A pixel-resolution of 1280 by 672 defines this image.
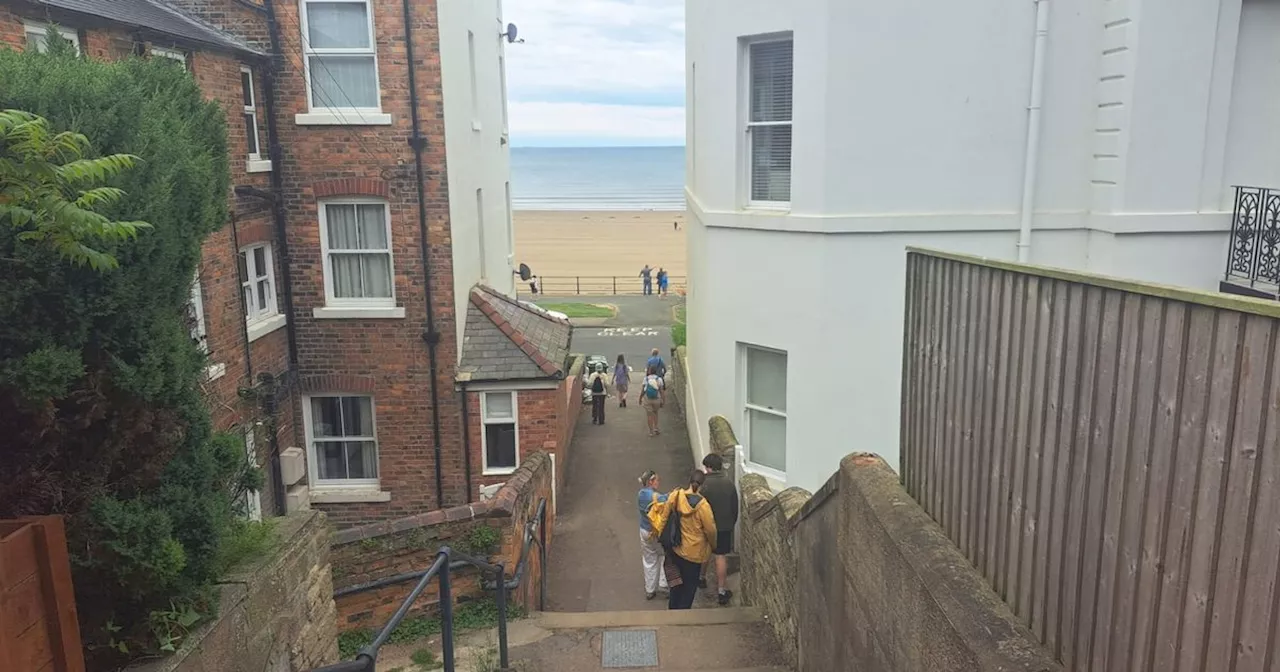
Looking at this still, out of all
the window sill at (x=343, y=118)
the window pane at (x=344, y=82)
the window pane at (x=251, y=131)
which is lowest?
the window pane at (x=251, y=131)

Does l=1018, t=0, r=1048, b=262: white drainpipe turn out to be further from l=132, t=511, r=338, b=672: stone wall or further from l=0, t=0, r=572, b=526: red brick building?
l=132, t=511, r=338, b=672: stone wall

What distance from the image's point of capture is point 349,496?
12344 millimetres

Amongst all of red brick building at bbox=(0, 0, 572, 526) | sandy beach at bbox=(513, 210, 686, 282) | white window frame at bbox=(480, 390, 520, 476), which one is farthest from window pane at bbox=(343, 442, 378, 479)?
sandy beach at bbox=(513, 210, 686, 282)

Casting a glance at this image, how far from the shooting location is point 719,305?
1064 centimetres

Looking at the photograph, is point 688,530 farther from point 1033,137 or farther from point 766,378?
point 1033,137

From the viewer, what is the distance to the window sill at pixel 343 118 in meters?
11.2

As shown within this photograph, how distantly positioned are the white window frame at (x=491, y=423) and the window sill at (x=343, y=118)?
417 centimetres

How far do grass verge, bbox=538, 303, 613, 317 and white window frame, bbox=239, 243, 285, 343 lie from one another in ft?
71.8

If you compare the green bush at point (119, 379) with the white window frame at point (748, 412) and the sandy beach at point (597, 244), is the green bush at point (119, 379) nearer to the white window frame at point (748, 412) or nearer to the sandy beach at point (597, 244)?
the white window frame at point (748, 412)

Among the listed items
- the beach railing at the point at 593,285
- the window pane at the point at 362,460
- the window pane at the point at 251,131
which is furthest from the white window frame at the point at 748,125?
the beach railing at the point at 593,285

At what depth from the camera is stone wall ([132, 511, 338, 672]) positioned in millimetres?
3521

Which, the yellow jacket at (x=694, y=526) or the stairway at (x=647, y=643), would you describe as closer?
the stairway at (x=647, y=643)

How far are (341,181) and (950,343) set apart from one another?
947 cm

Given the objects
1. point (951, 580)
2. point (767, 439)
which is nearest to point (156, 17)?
point (767, 439)
